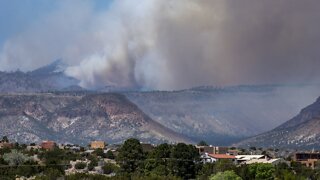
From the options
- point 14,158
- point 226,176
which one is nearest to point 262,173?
point 226,176

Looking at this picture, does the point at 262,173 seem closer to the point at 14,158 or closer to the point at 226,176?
the point at 226,176

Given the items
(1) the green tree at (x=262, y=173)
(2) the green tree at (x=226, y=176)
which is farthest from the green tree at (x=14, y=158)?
(1) the green tree at (x=262, y=173)

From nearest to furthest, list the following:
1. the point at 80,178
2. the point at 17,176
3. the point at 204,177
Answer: the point at 80,178
the point at 17,176
the point at 204,177

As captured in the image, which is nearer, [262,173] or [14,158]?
[14,158]

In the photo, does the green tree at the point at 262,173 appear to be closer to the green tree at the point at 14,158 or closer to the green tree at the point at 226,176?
the green tree at the point at 226,176

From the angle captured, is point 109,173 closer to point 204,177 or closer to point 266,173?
point 204,177

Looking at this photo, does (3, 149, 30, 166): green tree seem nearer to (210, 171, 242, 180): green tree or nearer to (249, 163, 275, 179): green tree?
(210, 171, 242, 180): green tree

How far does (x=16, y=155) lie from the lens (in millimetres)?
194625

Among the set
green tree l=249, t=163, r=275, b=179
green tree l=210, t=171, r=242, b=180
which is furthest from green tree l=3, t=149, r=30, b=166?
green tree l=249, t=163, r=275, b=179

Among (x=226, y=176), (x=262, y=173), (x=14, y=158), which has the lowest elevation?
(x=226, y=176)

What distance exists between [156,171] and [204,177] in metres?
11.9

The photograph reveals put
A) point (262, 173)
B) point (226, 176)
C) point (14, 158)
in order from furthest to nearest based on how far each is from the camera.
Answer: point (262, 173)
point (14, 158)
point (226, 176)

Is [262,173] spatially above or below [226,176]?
above

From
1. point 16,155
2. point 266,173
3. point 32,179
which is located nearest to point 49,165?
A: point 16,155
